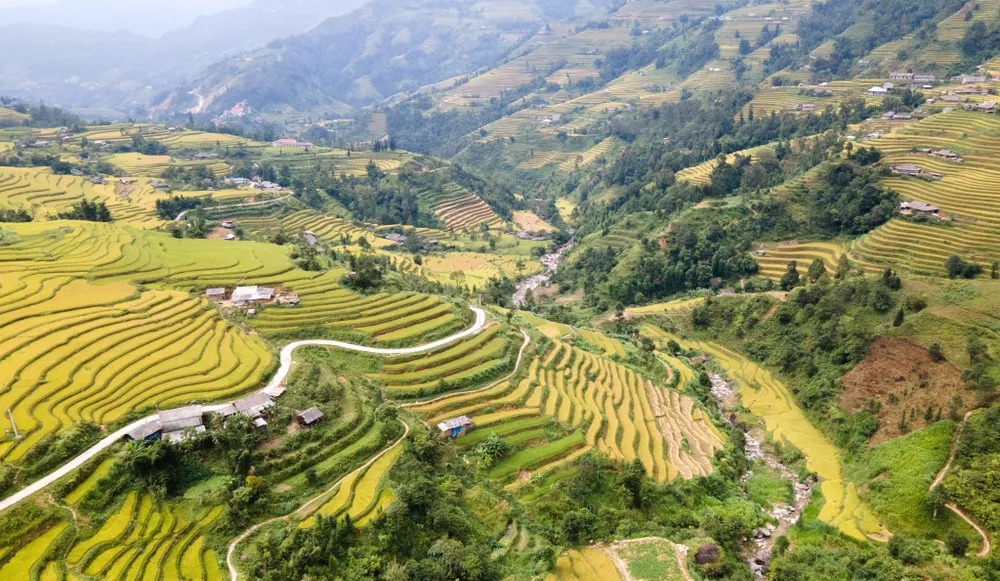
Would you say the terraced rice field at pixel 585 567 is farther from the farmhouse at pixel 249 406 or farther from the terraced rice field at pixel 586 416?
the farmhouse at pixel 249 406

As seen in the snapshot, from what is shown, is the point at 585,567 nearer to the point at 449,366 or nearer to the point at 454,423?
the point at 454,423

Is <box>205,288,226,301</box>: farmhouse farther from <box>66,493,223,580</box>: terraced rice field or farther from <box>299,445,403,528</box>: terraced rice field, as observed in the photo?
<box>299,445,403,528</box>: terraced rice field

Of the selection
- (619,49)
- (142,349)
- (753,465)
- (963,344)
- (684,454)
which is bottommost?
(753,465)

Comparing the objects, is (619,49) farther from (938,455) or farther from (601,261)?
(938,455)

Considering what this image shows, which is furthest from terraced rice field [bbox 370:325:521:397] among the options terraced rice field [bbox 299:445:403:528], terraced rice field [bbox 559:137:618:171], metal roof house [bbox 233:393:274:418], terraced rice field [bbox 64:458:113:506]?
terraced rice field [bbox 559:137:618:171]

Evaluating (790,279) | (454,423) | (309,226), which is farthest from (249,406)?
→ (309,226)

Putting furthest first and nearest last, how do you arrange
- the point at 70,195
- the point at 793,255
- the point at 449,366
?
the point at 70,195, the point at 793,255, the point at 449,366

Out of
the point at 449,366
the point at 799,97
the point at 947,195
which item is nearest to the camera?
the point at 449,366


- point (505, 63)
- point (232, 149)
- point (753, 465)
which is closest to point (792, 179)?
point (753, 465)
